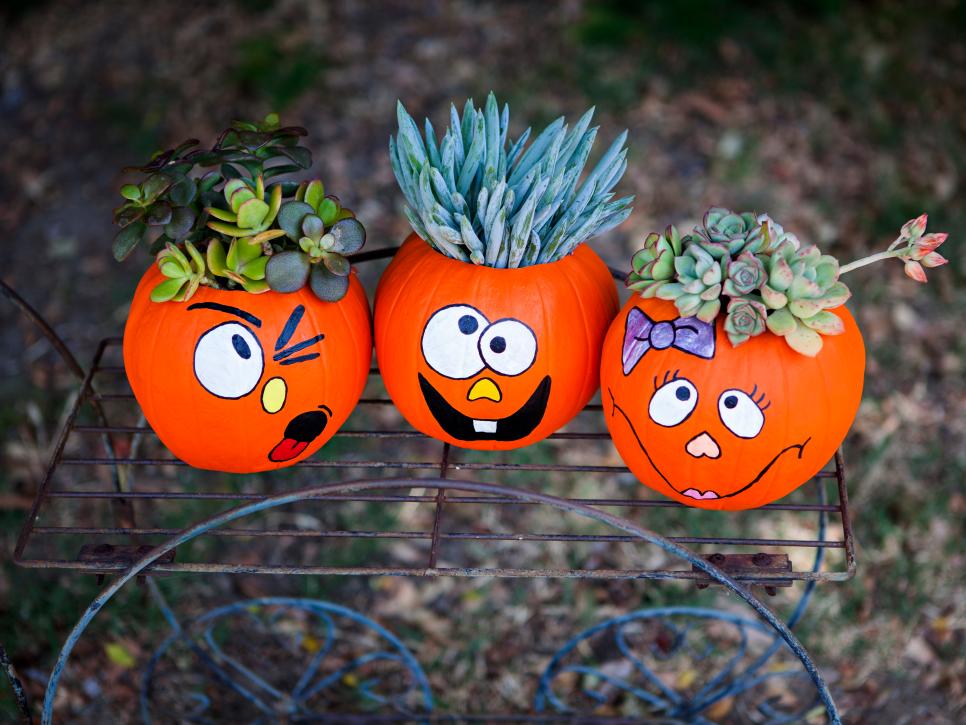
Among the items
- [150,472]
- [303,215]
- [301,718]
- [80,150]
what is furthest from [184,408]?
[80,150]

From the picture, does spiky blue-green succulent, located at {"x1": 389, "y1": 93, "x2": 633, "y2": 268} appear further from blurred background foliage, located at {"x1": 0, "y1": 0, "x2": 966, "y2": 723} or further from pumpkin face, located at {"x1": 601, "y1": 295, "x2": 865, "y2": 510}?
blurred background foliage, located at {"x1": 0, "y1": 0, "x2": 966, "y2": 723}

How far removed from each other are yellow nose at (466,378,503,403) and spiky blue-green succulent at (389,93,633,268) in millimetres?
220

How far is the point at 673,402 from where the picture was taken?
5.13ft

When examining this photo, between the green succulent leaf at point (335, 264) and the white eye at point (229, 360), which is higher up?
the green succulent leaf at point (335, 264)

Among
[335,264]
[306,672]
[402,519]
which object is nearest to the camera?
[335,264]

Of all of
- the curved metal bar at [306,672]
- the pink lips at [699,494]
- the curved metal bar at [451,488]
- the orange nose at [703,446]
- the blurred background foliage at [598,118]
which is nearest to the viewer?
the curved metal bar at [451,488]

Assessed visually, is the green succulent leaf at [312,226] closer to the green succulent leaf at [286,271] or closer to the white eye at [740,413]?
the green succulent leaf at [286,271]

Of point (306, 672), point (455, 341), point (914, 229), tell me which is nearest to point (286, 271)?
point (455, 341)

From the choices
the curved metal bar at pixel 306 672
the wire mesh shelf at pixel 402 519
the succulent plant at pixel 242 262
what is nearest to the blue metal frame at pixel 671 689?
the wire mesh shelf at pixel 402 519

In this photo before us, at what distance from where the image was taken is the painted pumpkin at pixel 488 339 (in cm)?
162

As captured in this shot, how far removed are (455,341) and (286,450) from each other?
1.43ft

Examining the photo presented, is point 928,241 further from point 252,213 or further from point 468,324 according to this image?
point 252,213

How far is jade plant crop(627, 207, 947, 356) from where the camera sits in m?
1.47

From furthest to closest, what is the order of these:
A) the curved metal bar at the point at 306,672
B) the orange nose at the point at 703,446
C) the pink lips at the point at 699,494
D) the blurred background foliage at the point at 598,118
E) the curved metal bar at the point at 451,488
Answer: the blurred background foliage at the point at 598,118, the curved metal bar at the point at 306,672, the pink lips at the point at 699,494, the orange nose at the point at 703,446, the curved metal bar at the point at 451,488
